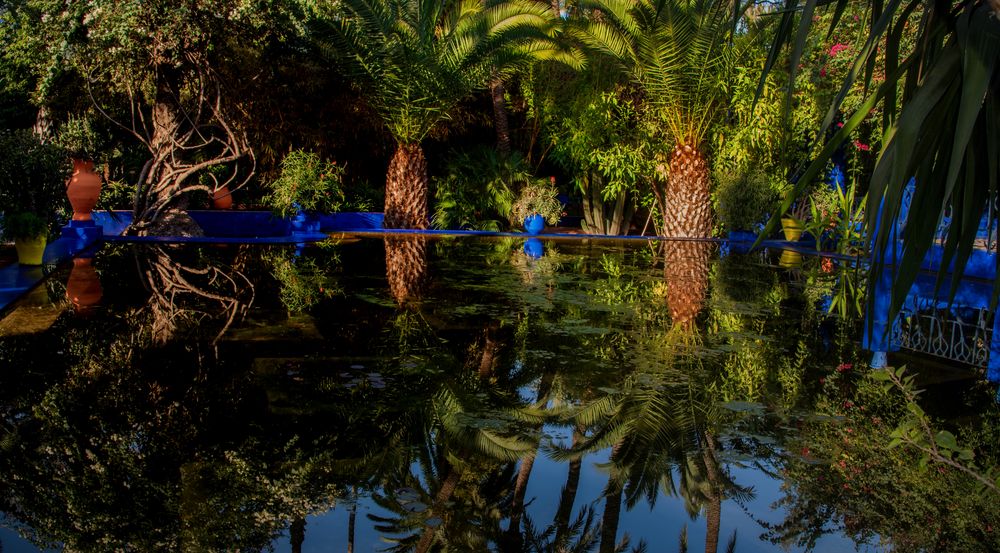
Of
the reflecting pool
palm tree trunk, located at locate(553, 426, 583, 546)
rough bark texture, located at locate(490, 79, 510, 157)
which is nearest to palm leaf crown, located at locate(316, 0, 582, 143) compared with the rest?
rough bark texture, located at locate(490, 79, 510, 157)

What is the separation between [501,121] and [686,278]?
11.4m

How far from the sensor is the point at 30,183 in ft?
42.2

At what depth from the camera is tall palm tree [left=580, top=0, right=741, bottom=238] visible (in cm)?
1767

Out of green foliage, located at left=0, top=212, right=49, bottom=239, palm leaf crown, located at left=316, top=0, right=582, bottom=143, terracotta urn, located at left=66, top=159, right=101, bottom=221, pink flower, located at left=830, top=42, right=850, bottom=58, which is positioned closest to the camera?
green foliage, located at left=0, top=212, right=49, bottom=239

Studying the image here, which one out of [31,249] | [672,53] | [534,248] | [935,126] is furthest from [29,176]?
[935,126]

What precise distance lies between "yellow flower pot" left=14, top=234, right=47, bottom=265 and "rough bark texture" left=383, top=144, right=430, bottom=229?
9.56 meters

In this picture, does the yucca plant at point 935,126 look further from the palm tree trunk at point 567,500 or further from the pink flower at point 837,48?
the pink flower at point 837,48

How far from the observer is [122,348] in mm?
6574

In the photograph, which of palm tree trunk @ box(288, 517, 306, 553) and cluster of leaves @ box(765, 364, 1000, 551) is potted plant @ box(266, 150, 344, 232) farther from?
palm tree trunk @ box(288, 517, 306, 553)

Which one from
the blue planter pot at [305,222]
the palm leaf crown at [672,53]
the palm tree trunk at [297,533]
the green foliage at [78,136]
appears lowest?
the palm tree trunk at [297,533]

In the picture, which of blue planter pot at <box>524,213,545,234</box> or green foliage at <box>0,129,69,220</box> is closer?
green foliage at <box>0,129,69,220</box>

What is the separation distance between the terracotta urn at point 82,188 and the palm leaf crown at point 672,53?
10.1 meters

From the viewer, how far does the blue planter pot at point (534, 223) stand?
2075cm

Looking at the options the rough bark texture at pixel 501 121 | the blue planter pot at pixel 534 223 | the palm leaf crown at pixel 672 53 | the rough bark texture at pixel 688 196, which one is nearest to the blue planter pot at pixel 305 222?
the blue planter pot at pixel 534 223
